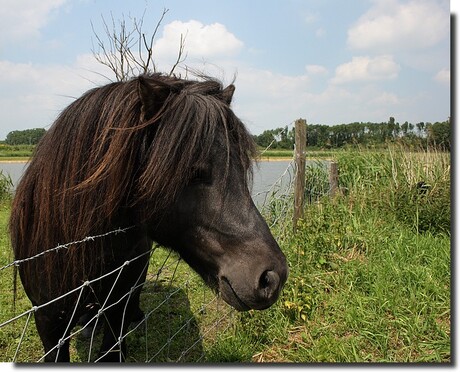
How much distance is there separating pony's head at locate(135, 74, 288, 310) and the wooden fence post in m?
2.79

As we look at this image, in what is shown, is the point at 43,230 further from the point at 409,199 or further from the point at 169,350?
the point at 409,199

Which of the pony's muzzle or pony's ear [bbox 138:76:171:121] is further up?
pony's ear [bbox 138:76:171:121]

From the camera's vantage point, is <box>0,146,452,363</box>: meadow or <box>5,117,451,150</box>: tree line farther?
<box>5,117,451,150</box>: tree line

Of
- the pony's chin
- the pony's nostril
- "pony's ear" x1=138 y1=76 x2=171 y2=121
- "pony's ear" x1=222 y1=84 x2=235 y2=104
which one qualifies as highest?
"pony's ear" x1=222 y1=84 x2=235 y2=104

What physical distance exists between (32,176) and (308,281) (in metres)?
2.67

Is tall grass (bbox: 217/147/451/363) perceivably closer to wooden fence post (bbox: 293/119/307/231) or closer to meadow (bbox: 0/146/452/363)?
meadow (bbox: 0/146/452/363)

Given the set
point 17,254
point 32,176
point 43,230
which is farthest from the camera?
point 17,254

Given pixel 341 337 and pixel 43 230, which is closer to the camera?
pixel 43 230

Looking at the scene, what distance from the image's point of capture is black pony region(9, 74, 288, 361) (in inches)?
68.0

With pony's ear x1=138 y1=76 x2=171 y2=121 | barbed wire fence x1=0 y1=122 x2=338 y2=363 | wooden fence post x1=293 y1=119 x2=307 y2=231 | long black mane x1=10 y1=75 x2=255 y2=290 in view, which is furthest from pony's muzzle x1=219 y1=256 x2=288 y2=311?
wooden fence post x1=293 y1=119 x2=307 y2=231

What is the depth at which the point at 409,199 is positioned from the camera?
5.91 metres

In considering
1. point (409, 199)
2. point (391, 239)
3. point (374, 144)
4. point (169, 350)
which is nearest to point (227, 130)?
point (169, 350)

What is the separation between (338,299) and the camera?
12.5ft

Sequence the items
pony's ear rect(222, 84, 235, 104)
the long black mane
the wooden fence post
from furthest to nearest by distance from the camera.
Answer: the wooden fence post < pony's ear rect(222, 84, 235, 104) < the long black mane
